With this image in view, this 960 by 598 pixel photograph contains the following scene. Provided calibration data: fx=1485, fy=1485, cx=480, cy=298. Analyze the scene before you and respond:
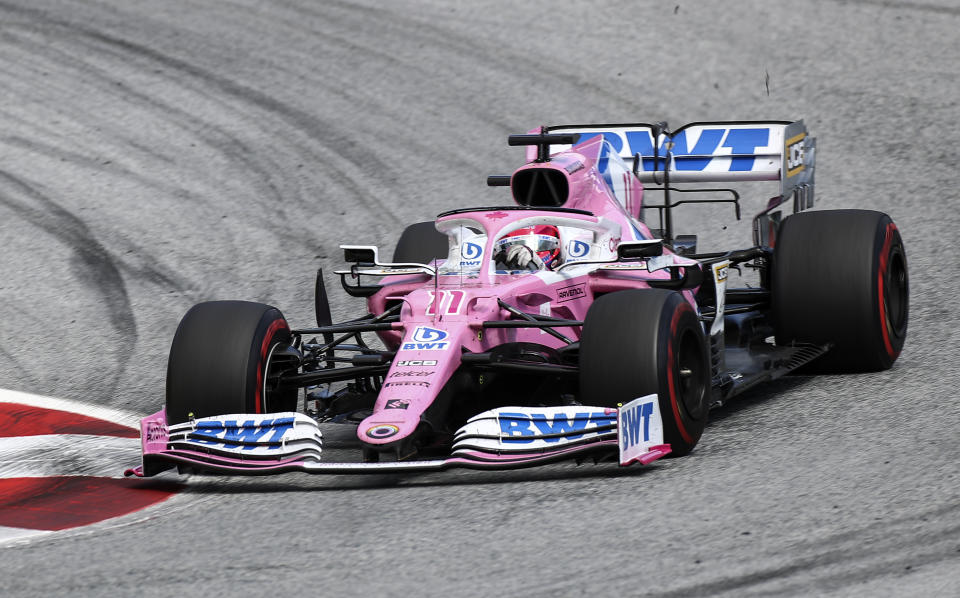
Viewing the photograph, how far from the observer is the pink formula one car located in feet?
23.1

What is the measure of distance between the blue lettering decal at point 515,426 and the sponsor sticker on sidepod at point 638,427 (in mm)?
422

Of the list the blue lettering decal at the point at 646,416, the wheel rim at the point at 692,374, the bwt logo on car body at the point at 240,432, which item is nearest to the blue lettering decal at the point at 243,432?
the bwt logo on car body at the point at 240,432

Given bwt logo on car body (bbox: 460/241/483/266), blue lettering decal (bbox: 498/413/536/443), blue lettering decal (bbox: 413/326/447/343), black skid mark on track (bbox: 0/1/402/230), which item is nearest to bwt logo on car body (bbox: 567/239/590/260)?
bwt logo on car body (bbox: 460/241/483/266)

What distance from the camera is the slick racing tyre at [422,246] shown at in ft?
33.6

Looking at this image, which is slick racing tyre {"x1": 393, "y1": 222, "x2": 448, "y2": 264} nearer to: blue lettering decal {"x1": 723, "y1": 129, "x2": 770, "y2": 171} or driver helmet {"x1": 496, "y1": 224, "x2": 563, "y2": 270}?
driver helmet {"x1": 496, "y1": 224, "x2": 563, "y2": 270}

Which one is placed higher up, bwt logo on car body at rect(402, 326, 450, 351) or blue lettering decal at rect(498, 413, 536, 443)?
bwt logo on car body at rect(402, 326, 450, 351)

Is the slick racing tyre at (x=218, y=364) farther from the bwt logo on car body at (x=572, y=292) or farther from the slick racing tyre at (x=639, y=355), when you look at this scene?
the slick racing tyre at (x=639, y=355)

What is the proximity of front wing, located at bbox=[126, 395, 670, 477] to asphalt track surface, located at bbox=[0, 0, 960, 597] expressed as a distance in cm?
15

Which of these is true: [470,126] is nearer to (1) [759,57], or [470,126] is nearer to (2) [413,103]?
(2) [413,103]

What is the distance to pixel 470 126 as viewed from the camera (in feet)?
53.4

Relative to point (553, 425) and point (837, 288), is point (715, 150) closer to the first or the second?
point (837, 288)

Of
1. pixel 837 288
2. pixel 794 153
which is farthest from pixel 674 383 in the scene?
pixel 794 153

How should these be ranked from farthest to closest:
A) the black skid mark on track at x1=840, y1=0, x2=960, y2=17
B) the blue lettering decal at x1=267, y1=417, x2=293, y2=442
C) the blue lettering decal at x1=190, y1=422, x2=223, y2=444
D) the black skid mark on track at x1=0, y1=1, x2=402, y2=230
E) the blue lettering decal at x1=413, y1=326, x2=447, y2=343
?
1. the black skid mark on track at x1=840, y1=0, x2=960, y2=17
2. the black skid mark on track at x1=0, y1=1, x2=402, y2=230
3. the blue lettering decal at x1=413, y1=326, x2=447, y2=343
4. the blue lettering decal at x1=190, y1=422, x2=223, y2=444
5. the blue lettering decal at x1=267, y1=417, x2=293, y2=442

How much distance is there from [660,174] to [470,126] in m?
6.07
